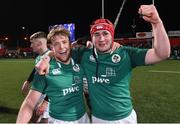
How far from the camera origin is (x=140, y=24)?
2672 inches

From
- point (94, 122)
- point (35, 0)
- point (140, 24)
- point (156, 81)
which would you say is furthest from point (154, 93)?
point (35, 0)

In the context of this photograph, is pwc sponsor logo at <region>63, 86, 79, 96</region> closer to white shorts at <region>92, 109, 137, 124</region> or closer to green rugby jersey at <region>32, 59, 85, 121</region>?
green rugby jersey at <region>32, 59, 85, 121</region>

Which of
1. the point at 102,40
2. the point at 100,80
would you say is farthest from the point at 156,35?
the point at 100,80

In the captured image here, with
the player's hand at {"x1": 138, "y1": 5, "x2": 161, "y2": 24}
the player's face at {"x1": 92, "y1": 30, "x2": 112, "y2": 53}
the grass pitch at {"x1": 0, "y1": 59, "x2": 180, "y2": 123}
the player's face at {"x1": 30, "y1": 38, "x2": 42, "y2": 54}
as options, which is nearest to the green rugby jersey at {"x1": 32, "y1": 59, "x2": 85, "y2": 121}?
the player's face at {"x1": 92, "y1": 30, "x2": 112, "y2": 53}

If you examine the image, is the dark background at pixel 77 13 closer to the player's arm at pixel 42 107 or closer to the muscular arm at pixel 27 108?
the player's arm at pixel 42 107

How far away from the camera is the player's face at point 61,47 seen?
3980 millimetres

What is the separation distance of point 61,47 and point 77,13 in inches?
2650

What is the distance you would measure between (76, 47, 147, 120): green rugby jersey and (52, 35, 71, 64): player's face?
0.27 m

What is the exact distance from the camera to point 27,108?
381 centimetres

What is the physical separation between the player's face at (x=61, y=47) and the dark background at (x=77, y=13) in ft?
191

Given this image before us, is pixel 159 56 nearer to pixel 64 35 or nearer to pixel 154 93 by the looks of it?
pixel 64 35

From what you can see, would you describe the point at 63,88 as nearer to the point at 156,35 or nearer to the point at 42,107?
the point at 156,35

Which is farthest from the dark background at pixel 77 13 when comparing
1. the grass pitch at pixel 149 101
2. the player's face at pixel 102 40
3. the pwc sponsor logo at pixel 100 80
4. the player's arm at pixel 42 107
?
the pwc sponsor logo at pixel 100 80

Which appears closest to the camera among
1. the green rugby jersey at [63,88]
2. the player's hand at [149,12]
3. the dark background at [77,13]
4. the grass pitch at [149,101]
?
the player's hand at [149,12]
